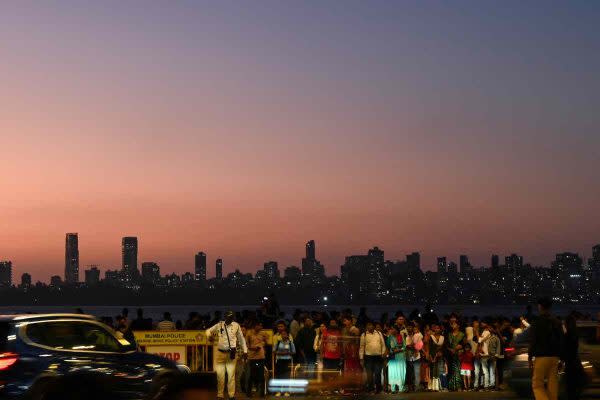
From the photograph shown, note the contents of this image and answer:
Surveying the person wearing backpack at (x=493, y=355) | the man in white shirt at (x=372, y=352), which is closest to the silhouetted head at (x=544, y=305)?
the man in white shirt at (x=372, y=352)


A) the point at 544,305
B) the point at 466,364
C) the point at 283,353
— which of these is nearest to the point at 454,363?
the point at 466,364

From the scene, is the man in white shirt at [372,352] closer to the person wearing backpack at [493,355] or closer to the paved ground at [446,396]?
the paved ground at [446,396]

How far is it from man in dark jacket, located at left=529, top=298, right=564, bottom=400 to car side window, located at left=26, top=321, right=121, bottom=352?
6.40 m

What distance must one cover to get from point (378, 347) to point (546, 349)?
918 cm

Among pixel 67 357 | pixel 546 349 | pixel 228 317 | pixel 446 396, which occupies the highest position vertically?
pixel 228 317

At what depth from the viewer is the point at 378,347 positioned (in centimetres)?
2548

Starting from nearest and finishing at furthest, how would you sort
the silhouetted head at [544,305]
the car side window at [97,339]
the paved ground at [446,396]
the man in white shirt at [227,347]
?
1. the car side window at [97,339]
2. the silhouetted head at [544,305]
3. the man in white shirt at [227,347]
4. the paved ground at [446,396]

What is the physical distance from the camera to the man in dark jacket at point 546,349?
1656cm

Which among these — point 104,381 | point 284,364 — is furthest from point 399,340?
point 104,381

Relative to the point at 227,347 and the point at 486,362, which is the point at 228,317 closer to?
the point at 227,347

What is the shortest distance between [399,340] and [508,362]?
20.6 ft

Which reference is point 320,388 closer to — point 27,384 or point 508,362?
point 27,384

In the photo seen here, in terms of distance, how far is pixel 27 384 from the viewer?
12781mm

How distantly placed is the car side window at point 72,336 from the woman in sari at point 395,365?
13230mm
